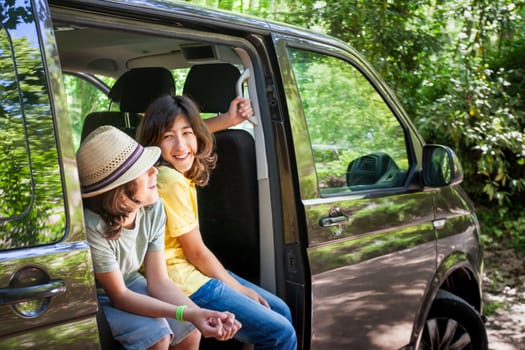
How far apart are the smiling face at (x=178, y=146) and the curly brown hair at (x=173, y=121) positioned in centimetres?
2

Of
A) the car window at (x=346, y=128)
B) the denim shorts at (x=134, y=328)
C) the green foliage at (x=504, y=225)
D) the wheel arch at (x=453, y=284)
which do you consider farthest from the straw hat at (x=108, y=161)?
the green foliage at (x=504, y=225)

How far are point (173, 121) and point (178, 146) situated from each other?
104mm

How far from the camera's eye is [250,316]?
2.67 meters

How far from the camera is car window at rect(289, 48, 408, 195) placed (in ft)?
10.3

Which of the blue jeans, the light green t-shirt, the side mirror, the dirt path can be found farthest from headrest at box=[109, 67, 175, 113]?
the dirt path

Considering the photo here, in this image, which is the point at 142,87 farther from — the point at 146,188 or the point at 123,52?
the point at 146,188

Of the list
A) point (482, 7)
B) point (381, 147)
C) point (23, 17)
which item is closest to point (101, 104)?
point (381, 147)

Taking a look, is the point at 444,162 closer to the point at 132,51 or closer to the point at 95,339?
the point at 132,51

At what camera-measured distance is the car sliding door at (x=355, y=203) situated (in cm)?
297

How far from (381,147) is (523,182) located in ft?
14.4

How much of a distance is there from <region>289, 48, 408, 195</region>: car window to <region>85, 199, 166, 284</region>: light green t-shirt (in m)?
0.82

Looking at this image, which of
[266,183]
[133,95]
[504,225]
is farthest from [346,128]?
[504,225]

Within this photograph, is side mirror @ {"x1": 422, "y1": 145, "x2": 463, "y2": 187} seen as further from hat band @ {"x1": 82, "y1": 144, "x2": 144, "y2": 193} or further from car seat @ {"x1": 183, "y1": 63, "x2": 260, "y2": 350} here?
hat band @ {"x1": 82, "y1": 144, "x2": 144, "y2": 193}

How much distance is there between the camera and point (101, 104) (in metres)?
5.04
